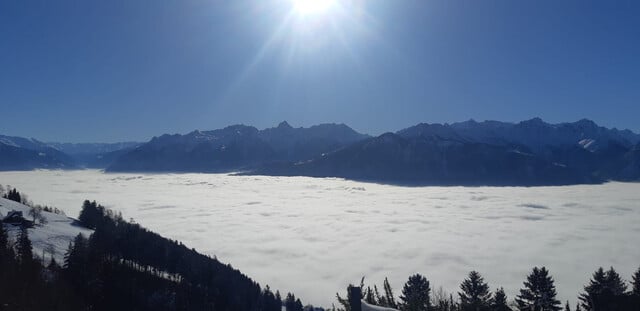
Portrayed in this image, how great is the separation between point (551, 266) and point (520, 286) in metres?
43.1

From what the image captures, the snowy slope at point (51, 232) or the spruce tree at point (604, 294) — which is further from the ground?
the snowy slope at point (51, 232)

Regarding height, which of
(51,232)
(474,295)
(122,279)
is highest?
(51,232)

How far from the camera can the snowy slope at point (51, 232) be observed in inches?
4628

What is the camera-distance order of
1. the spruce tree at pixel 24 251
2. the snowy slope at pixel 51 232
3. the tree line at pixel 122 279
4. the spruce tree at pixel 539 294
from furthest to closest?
the snowy slope at pixel 51 232
the spruce tree at pixel 24 251
the tree line at pixel 122 279
the spruce tree at pixel 539 294

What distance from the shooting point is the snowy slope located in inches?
4628

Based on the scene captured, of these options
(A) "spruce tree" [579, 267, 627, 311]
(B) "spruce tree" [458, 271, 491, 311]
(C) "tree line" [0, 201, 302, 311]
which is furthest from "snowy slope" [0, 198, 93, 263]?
(A) "spruce tree" [579, 267, 627, 311]

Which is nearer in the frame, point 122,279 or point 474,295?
point 474,295

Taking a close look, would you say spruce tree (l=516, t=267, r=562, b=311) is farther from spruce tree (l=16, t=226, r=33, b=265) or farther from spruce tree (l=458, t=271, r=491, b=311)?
spruce tree (l=16, t=226, r=33, b=265)

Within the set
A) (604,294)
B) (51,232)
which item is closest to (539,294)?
(604,294)

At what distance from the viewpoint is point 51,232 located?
13375 centimetres

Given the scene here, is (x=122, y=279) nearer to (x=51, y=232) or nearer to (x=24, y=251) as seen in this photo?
(x=24, y=251)

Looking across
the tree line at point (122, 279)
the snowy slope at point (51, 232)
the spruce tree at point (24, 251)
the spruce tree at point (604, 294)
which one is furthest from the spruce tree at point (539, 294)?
the snowy slope at point (51, 232)

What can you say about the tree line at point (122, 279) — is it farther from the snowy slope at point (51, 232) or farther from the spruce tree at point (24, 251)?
the snowy slope at point (51, 232)

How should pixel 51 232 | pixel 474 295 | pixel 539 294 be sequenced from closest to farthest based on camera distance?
pixel 539 294 < pixel 474 295 < pixel 51 232
